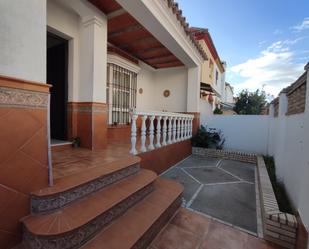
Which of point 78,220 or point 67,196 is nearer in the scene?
point 78,220

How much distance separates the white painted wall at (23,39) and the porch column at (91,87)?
199 centimetres

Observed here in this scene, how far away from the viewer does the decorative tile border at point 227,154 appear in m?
6.26

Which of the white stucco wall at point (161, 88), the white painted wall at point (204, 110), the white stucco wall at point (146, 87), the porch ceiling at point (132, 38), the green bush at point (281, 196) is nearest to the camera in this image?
the green bush at point (281, 196)

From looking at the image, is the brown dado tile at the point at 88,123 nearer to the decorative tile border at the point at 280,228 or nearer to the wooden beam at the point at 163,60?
→ the decorative tile border at the point at 280,228

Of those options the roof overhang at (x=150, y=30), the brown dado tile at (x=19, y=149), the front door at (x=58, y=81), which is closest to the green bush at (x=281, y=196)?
the brown dado tile at (x=19, y=149)

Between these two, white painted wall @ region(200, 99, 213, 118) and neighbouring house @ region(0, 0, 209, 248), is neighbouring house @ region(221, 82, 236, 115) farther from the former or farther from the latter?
neighbouring house @ region(0, 0, 209, 248)

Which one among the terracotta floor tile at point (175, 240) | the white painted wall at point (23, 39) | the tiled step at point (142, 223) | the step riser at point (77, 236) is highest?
the white painted wall at point (23, 39)

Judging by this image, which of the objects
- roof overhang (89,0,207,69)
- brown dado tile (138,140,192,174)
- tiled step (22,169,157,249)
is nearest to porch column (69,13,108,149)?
roof overhang (89,0,207,69)

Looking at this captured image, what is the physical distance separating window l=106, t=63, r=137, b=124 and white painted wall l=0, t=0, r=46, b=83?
13.2 ft

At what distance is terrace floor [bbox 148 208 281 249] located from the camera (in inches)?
82.4

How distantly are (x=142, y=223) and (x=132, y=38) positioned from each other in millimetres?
5028

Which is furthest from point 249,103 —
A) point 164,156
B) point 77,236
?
point 77,236

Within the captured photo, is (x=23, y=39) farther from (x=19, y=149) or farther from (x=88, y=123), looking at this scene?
(x=88, y=123)

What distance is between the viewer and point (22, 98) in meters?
1.67
